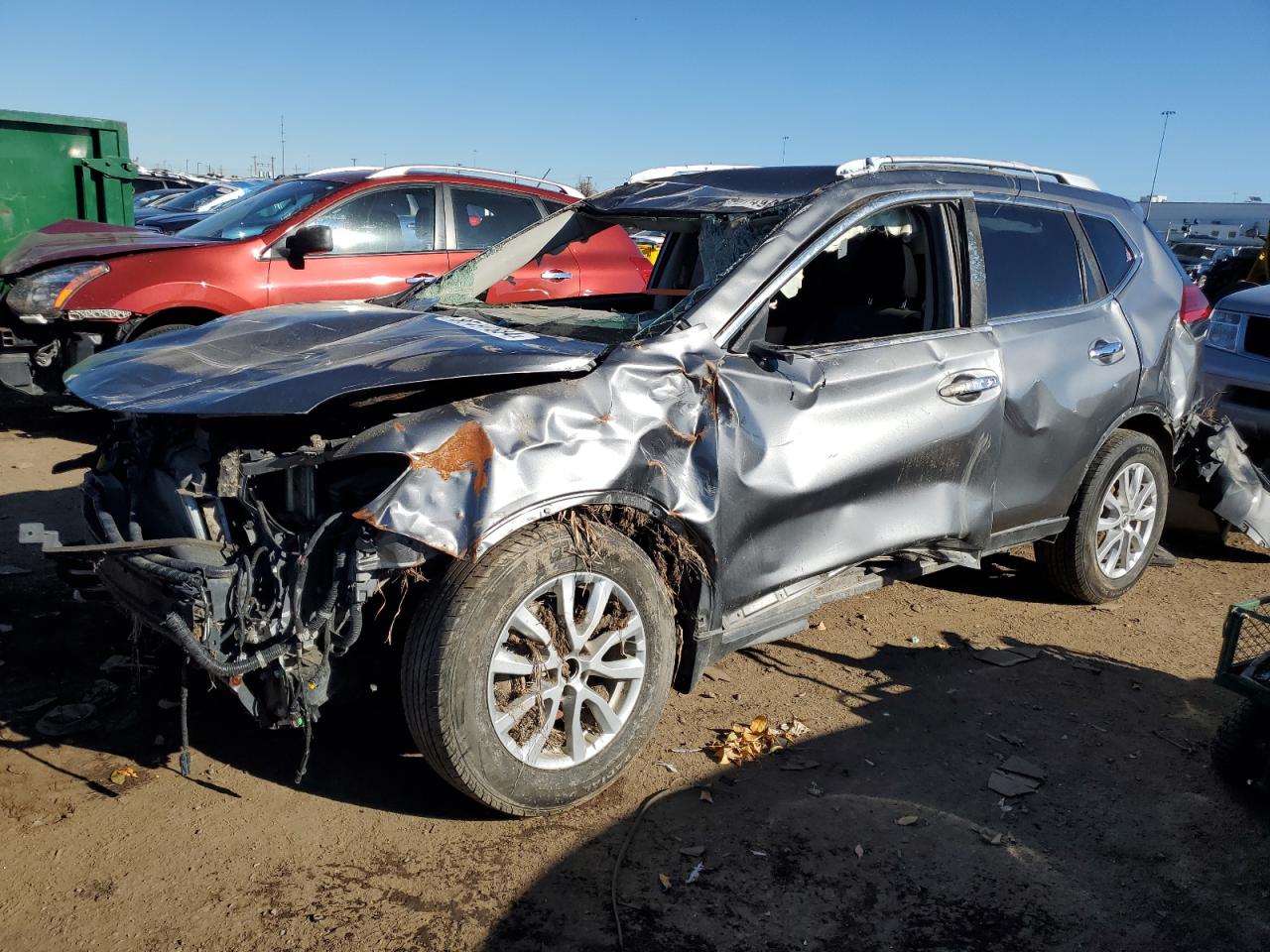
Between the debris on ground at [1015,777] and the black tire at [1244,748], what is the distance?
24.0 inches

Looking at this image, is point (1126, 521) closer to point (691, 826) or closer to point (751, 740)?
point (751, 740)

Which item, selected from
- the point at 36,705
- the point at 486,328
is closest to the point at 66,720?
the point at 36,705

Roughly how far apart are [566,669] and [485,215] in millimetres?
5815

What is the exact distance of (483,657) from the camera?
3.03m

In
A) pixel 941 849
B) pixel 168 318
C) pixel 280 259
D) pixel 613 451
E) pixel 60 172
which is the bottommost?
pixel 941 849

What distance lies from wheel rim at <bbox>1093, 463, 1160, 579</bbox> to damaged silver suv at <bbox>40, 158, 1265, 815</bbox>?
217 mm

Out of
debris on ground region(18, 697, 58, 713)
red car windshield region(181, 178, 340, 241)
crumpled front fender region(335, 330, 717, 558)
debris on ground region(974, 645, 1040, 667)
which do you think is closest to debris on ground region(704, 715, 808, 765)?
crumpled front fender region(335, 330, 717, 558)

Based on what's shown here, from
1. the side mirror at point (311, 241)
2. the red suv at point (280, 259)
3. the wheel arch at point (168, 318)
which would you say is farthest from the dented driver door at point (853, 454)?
the wheel arch at point (168, 318)

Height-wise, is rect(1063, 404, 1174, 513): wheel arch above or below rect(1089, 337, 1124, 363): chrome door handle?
below

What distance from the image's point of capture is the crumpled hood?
307 centimetres

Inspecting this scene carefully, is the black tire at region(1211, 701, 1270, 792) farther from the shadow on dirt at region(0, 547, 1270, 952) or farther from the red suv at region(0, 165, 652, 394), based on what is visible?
the red suv at region(0, 165, 652, 394)

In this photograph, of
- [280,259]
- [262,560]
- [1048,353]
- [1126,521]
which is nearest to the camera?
[262,560]

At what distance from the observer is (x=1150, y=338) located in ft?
16.4

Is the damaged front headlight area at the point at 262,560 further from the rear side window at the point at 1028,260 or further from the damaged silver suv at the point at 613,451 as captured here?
the rear side window at the point at 1028,260
